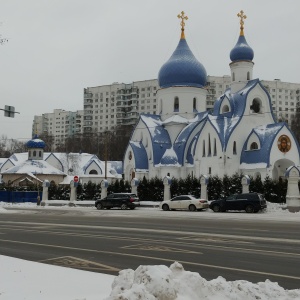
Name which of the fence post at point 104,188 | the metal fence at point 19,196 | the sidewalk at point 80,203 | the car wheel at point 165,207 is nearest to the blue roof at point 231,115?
the sidewalk at point 80,203

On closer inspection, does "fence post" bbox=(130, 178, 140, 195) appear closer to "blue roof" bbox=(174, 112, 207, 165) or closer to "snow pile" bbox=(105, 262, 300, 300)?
"blue roof" bbox=(174, 112, 207, 165)

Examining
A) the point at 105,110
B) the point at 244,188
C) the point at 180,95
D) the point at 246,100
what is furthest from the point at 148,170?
the point at 105,110

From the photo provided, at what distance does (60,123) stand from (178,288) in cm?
13828

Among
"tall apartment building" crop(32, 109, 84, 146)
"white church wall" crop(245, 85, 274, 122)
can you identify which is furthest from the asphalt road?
"tall apartment building" crop(32, 109, 84, 146)

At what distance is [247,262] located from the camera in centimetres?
894

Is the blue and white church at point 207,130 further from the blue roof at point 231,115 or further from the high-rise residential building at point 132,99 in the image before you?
the high-rise residential building at point 132,99

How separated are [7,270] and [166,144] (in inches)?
1602

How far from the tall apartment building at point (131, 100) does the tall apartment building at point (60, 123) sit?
270 cm

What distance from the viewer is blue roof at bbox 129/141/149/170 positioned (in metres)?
47.2

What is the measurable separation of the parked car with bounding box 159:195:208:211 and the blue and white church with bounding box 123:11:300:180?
9.31 metres

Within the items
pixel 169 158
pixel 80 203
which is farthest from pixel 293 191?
pixel 80 203

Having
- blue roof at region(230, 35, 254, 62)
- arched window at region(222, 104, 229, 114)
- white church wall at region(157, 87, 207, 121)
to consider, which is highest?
blue roof at region(230, 35, 254, 62)

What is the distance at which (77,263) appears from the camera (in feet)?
29.2

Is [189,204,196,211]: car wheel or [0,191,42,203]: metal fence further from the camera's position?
[0,191,42,203]: metal fence
